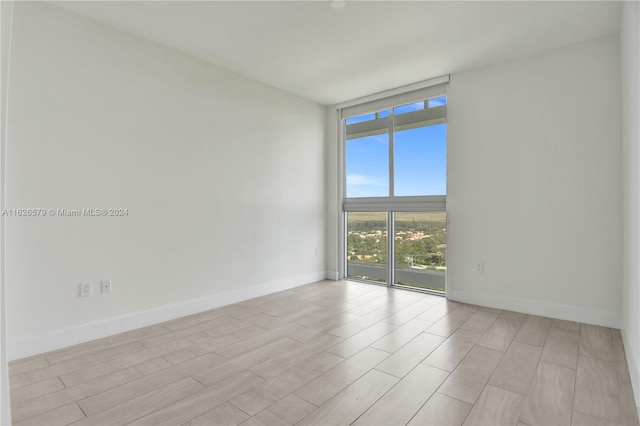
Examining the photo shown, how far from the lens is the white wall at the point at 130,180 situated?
2.40m

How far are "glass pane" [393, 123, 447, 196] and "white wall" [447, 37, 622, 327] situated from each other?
20cm

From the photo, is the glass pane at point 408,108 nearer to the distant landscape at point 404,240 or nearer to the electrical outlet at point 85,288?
the distant landscape at point 404,240

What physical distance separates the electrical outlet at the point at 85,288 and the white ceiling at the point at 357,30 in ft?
7.21

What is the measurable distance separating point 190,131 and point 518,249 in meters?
3.65

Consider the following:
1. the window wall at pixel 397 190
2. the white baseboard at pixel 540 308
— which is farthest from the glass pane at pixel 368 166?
the white baseboard at pixel 540 308

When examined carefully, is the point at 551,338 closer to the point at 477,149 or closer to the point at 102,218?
the point at 477,149

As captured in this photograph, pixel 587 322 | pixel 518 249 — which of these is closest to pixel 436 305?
pixel 518 249

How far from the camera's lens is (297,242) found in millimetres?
4590

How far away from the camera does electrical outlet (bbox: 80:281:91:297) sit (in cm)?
263

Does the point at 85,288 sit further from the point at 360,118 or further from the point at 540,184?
the point at 540,184

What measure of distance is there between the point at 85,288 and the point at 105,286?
14 centimetres

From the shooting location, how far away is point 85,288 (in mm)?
2643

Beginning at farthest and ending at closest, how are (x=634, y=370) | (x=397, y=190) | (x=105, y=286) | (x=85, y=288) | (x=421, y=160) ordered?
(x=397, y=190) < (x=421, y=160) < (x=105, y=286) < (x=85, y=288) < (x=634, y=370)

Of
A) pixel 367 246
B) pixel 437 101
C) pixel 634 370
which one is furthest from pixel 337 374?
pixel 437 101
